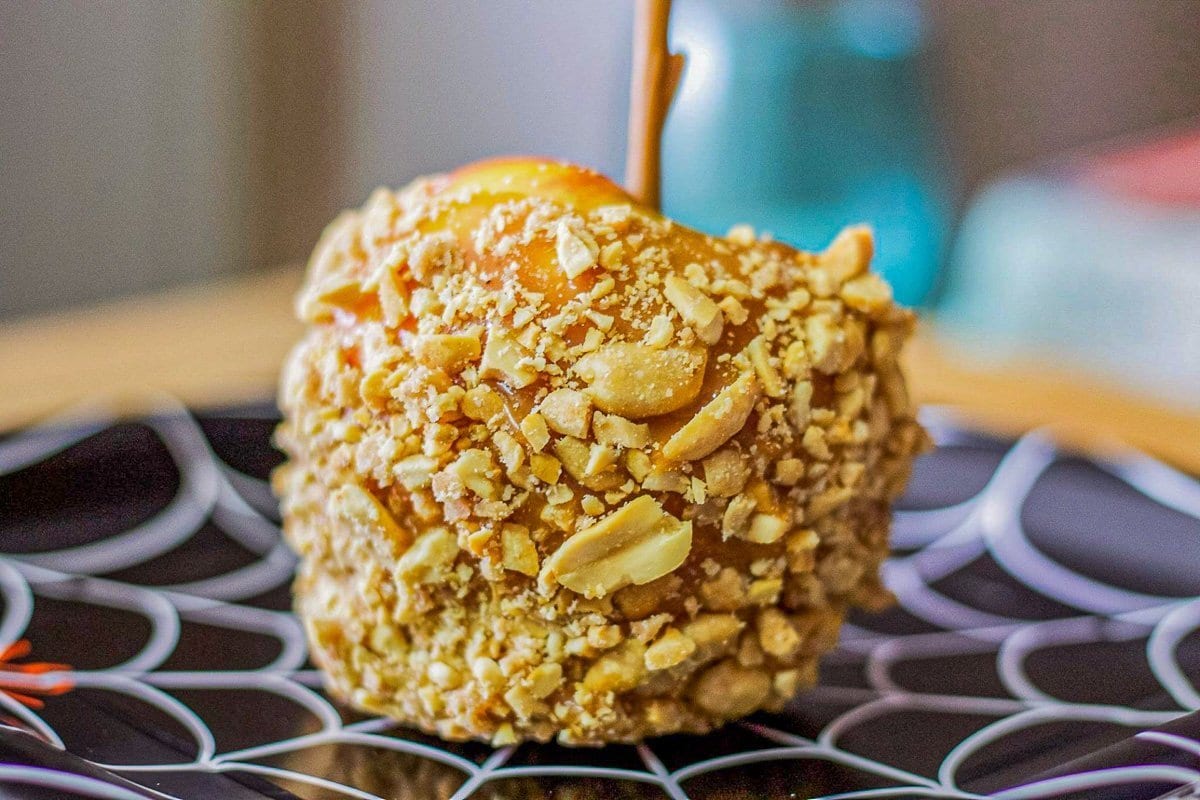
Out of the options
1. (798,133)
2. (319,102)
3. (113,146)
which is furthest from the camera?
(319,102)

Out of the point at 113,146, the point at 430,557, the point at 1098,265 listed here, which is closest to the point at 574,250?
the point at 430,557

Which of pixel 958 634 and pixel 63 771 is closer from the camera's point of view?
pixel 63 771

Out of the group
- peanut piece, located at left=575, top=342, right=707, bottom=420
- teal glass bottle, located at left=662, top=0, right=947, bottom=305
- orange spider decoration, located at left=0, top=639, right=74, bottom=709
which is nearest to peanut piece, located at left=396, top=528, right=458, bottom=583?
peanut piece, located at left=575, top=342, right=707, bottom=420

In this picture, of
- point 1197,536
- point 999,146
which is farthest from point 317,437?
point 999,146

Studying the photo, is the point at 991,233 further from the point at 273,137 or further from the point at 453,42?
the point at 273,137

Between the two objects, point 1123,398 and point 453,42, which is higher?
point 453,42

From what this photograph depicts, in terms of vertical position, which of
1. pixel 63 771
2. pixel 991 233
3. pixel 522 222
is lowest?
pixel 991 233

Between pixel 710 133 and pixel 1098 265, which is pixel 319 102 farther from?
pixel 1098 265

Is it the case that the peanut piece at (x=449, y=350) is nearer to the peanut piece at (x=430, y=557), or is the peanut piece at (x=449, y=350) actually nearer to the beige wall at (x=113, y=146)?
the peanut piece at (x=430, y=557)
